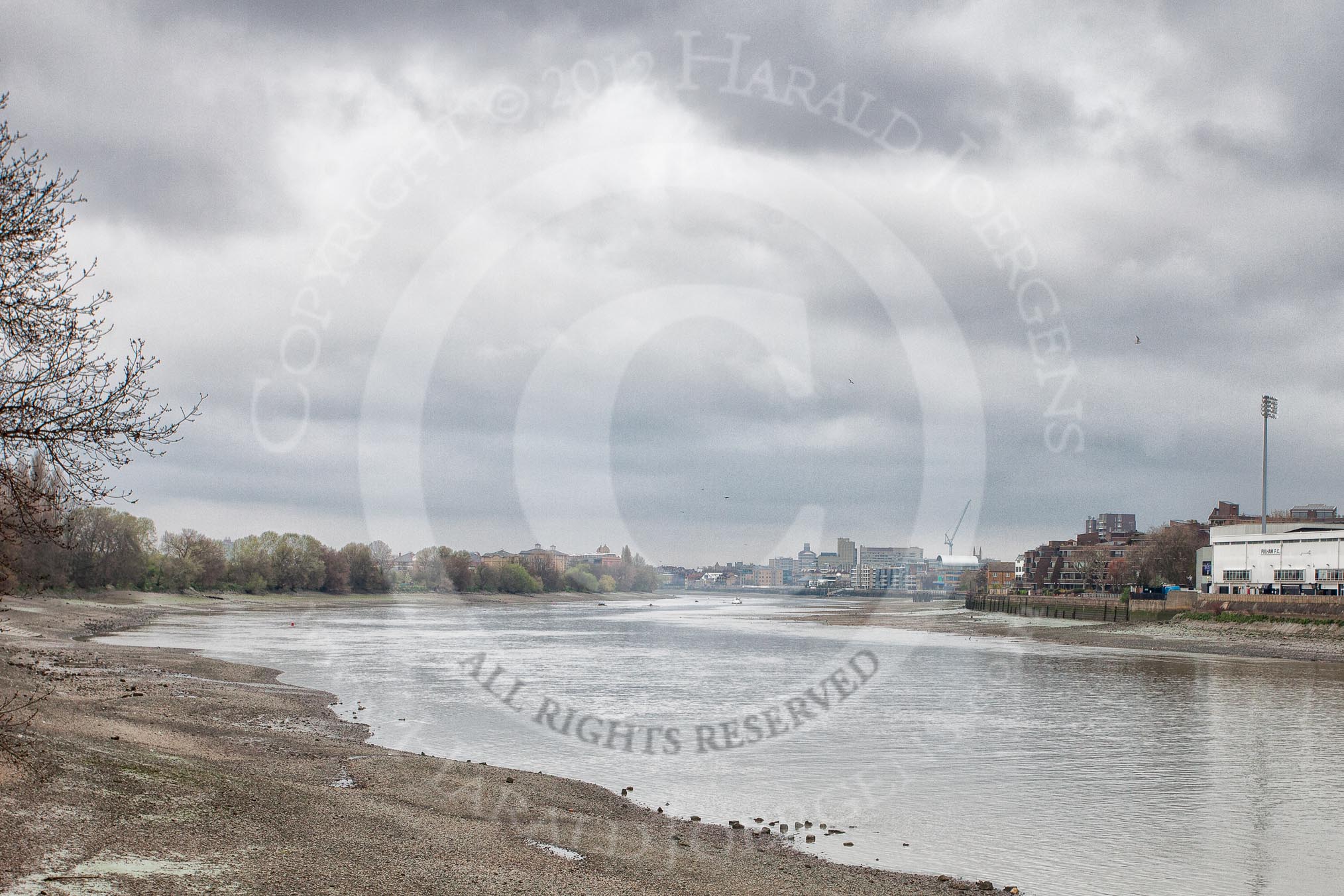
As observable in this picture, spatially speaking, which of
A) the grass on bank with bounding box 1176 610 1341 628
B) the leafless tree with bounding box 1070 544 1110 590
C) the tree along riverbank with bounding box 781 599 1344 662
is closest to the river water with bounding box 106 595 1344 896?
the tree along riverbank with bounding box 781 599 1344 662

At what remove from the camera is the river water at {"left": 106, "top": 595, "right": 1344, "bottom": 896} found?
56.9 feet

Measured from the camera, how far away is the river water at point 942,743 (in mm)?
17328

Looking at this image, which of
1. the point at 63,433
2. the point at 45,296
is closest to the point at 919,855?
the point at 63,433

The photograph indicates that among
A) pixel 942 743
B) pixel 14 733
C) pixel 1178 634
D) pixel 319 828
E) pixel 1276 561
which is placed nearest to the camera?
pixel 319 828

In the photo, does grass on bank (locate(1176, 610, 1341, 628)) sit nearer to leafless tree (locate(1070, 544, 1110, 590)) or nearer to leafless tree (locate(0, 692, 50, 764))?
leafless tree (locate(1070, 544, 1110, 590))

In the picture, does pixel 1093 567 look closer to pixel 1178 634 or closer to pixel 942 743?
pixel 1178 634

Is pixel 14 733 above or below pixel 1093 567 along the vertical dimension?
below

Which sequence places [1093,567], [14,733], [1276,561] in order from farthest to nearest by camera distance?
1. [1093,567]
2. [1276,561]
3. [14,733]

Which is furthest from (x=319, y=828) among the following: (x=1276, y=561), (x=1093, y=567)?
(x=1093, y=567)

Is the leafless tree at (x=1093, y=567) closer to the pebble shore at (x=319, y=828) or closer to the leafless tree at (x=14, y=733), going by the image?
the pebble shore at (x=319, y=828)

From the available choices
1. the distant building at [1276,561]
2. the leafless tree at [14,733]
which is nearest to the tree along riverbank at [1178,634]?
the distant building at [1276,561]

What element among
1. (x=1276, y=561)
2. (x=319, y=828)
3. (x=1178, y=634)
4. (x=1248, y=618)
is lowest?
(x=1178, y=634)

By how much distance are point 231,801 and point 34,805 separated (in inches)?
107

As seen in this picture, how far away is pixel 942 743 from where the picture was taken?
92.1 ft
